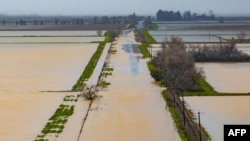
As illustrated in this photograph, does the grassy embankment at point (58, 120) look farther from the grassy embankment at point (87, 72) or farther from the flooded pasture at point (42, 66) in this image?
the flooded pasture at point (42, 66)

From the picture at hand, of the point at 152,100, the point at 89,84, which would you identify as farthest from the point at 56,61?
the point at 152,100

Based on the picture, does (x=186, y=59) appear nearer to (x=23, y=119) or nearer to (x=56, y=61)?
(x=23, y=119)

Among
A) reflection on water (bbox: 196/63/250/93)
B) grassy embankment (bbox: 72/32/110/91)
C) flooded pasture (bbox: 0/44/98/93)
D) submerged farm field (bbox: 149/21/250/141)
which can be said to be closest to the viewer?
submerged farm field (bbox: 149/21/250/141)

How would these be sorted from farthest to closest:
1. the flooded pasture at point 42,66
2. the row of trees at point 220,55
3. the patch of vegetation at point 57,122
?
1. the row of trees at point 220,55
2. the flooded pasture at point 42,66
3. the patch of vegetation at point 57,122

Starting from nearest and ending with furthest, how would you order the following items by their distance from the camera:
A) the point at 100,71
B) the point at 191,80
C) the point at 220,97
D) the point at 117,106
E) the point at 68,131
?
the point at 68,131 → the point at 117,106 → the point at 220,97 → the point at 191,80 → the point at 100,71

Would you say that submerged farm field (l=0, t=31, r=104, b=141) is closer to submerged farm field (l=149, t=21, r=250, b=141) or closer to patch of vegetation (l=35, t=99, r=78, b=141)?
patch of vegetation (l=35, t=99, r=78, b=141)

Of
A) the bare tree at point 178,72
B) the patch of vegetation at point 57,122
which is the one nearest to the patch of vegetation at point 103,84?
the bare tree at point 178,72

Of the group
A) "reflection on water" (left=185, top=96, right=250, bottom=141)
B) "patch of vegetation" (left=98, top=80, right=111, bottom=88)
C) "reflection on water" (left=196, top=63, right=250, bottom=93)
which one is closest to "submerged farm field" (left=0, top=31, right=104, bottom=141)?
"patch of vegetation" (left=98, top=80, right=111, bottom=88)
